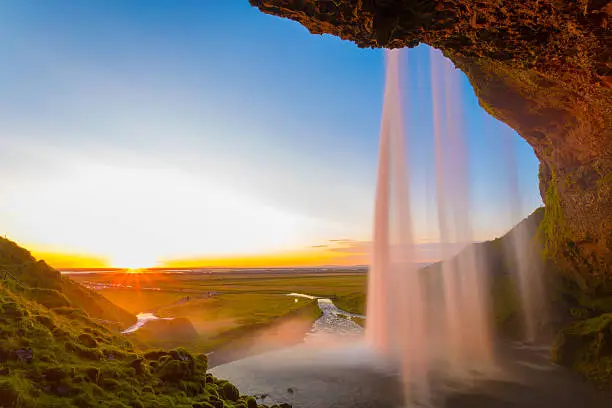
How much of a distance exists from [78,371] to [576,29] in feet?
65.2

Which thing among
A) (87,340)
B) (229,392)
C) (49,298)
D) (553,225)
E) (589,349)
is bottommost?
(589,349)

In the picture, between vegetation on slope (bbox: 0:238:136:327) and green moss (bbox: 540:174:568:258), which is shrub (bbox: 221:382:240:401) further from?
green moss (bbox: 540:174:568:258)

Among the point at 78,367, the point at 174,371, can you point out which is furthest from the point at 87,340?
the point at 174,371

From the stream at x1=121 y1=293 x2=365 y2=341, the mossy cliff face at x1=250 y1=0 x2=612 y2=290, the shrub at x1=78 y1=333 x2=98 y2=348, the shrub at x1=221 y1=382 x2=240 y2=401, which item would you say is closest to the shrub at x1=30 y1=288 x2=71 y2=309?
the shrub at x1=78 y1=333 x2=98 y2=348

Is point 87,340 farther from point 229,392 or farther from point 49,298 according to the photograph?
point 229,392

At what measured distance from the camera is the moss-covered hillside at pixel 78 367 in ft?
34.4

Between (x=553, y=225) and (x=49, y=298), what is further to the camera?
A: (x=553, y=225)

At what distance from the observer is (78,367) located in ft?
39.0

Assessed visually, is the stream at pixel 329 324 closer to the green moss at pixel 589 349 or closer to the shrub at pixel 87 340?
the shrub at pixel 87 340

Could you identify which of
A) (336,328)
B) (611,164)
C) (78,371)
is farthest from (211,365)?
(611,164)

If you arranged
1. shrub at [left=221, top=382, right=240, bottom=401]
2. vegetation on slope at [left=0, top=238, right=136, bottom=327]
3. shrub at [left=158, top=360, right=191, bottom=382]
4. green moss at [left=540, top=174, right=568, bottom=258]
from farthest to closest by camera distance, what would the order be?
green moss at [left=540, top=174, right=568, bottom=258], vegetation on slope at [left=0, top=238, right=136, bottom=327], shrub at [left=221, top=382, right=240, bottom=401], shrub at [left=158, top=360, right=191, bottom=382]

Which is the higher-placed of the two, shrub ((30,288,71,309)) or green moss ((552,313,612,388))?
shrub ((30,288,71,309))

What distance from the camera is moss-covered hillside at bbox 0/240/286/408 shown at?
1048cm

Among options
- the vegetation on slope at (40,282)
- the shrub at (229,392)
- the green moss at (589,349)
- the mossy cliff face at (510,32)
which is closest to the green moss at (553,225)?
the green moss at (589,349)
